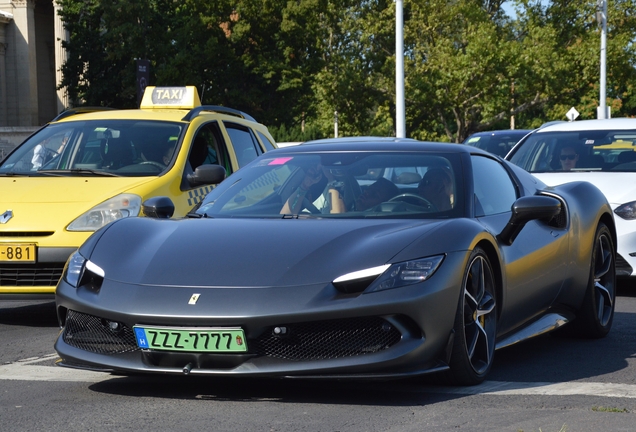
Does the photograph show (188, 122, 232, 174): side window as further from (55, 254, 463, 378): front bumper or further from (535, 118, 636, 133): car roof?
(55, 254, 463, 378): front bumper

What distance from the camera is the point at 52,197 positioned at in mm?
8578

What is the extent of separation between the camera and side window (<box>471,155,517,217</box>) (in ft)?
19.9

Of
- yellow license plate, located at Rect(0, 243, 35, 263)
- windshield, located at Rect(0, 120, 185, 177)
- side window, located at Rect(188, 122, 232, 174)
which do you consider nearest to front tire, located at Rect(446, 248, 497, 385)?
yellow license plate, located at Rect(0, 243, 35, 263)

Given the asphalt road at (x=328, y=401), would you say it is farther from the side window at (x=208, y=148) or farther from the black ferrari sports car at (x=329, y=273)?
the side window at (x=208, y=148)

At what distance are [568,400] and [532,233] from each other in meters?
1.43

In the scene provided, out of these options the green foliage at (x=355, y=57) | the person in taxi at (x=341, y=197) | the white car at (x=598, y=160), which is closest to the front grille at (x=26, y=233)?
the person in taxi at (x=341, y=197)

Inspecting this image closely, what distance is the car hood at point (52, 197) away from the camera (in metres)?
8.26

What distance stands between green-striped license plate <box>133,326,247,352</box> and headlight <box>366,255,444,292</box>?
0.60m

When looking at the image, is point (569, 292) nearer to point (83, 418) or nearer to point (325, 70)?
point (83, 418)

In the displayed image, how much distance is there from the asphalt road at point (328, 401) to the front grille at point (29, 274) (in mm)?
1843

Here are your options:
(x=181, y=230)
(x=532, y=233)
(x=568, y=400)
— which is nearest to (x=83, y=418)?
(x=181, y=230)

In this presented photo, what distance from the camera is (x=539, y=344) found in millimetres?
7062

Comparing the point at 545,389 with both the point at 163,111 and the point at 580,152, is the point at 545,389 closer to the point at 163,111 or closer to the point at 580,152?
the point at 163,111

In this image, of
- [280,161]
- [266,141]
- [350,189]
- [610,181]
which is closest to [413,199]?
[350,189]
